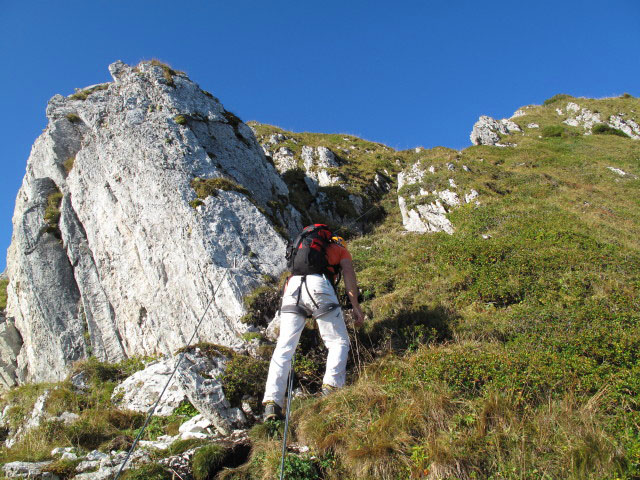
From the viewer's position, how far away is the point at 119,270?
15719 mm

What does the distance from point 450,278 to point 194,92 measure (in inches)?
652

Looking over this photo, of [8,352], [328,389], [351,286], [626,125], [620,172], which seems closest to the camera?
[328,389]

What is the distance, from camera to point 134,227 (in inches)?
601

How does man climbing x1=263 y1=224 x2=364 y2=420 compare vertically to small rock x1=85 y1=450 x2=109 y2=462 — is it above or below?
above

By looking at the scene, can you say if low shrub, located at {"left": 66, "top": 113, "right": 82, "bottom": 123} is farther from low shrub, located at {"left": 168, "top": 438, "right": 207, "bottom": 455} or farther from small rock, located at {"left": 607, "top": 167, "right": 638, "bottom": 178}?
small rock, located at {"left": 607, "top": 167, "right": 638, "bottom": 178}

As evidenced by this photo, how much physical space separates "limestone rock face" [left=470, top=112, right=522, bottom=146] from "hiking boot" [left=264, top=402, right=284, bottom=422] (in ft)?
107

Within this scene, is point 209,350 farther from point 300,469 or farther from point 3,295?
point 3,295

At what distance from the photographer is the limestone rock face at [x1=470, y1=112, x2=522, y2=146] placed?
3336cm

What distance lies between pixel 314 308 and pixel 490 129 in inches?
1370

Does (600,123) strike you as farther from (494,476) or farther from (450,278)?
(494,476)

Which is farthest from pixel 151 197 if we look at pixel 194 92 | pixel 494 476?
pixel 494 476

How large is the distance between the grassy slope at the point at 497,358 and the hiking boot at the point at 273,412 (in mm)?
354

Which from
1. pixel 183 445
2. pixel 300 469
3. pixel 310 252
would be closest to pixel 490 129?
pixel 310 252

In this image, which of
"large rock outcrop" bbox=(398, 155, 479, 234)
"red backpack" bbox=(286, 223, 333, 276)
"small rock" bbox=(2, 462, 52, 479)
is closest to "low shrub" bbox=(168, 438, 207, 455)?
→ "small rock" bbox=(2, 462, 52, 479)
